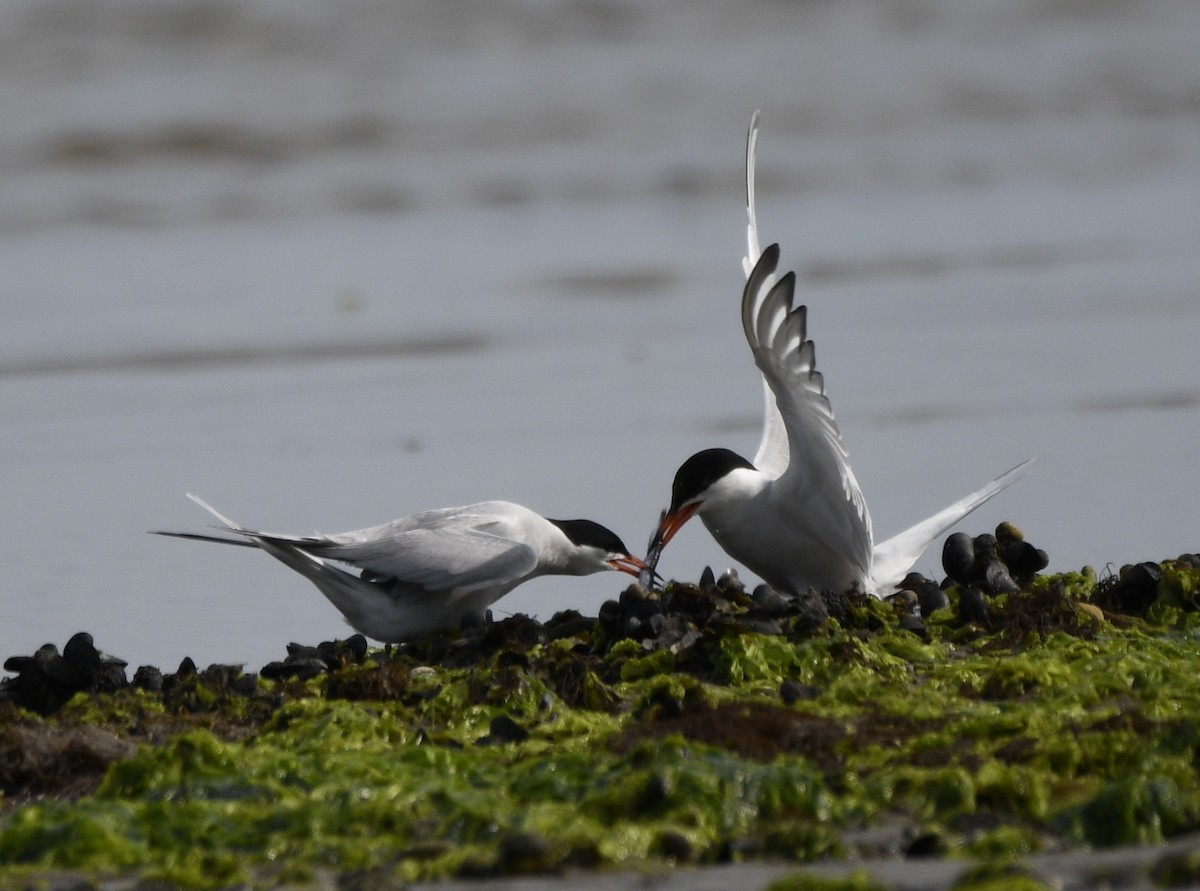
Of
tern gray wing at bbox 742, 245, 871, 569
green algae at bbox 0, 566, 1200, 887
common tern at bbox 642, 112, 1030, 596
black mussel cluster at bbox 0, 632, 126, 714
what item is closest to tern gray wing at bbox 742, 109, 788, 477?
common tern at bbox 642, 112, 1030, 596

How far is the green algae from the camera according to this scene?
13.5ft

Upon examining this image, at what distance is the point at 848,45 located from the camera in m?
21.4

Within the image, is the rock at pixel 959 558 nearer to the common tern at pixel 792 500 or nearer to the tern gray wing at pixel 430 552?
the common tern at pixel 792 500

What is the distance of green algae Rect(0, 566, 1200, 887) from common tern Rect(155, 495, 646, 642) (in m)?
0.44

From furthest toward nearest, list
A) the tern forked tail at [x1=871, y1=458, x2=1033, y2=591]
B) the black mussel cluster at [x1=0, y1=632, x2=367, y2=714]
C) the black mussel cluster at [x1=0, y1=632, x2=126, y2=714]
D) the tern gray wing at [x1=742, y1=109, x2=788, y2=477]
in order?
the tern gray wing at [x1=742, y1=109, x2=788, y2=477] < the tern forked tail at [x1=871, y1=458, x2=1033, y2=591] < the black mussel cluster at [x1=0, y1=632, x2=126, y2=714] < the black mussel cluster at [x1=0, y1=632, x2=367, y2=714]

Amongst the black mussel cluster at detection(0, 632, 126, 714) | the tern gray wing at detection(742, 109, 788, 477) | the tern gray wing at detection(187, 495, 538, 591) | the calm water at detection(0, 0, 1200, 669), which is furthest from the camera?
the calm water at detection(0, 0, 1200, 669)

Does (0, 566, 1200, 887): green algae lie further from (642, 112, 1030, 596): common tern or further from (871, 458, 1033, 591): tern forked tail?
(871, 458, 1033, 591): tern forked tail

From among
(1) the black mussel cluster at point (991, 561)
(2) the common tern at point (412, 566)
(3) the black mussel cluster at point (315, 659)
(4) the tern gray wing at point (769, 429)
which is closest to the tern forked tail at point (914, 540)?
(1) the black mussel cluster at point (991, 561)

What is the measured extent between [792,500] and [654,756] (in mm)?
2385

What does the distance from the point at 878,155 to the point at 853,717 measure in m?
12.6

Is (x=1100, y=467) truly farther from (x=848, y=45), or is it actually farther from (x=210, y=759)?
(x=848, y=45)

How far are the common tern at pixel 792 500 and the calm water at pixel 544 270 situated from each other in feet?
2.02

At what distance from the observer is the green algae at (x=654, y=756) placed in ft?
13.5

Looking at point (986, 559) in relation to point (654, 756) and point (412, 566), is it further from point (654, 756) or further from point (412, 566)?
point (654, 756)
